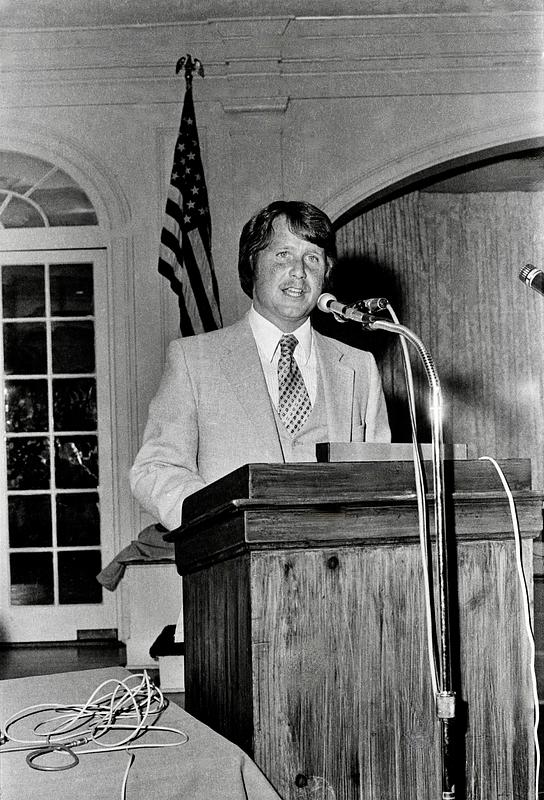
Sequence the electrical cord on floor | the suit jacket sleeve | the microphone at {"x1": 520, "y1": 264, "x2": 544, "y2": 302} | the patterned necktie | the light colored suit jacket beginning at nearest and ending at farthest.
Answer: the electrical cord on floor
the microphone at {"x1": 520, "y1": 264, "x2": 544, "y2": 302}
the suit jacket sleeve
the light colored suit jacket
the patterned necktie

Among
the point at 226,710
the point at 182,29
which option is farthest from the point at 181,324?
the point at 226,710

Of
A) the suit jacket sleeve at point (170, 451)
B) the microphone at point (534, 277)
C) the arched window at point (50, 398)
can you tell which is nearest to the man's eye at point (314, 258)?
the suit jacket sleeve at point (170, 451)

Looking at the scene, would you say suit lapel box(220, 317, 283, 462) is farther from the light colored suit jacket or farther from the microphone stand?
the microphone stand

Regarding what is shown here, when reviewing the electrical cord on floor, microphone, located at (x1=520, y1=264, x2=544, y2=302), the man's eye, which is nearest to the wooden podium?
the electrical cord on floor

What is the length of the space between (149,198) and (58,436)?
1.71 metres

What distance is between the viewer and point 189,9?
620 centimetres

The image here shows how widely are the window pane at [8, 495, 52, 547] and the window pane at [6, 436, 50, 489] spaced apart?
95 mm

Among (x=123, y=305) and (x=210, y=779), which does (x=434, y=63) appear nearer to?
(x=123, y=305)

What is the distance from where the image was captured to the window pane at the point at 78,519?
22.5ft

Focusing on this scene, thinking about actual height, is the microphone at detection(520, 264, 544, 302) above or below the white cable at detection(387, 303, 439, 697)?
above

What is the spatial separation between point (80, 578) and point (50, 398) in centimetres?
123

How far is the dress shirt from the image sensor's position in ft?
8.89

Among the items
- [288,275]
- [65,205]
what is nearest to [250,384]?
[288,275]

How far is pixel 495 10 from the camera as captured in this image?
21.0 ft
